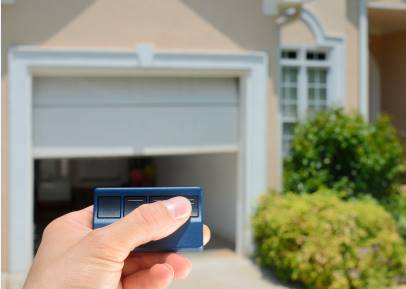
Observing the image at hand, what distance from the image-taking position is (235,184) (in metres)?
8.50

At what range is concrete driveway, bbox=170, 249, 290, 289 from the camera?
6.93m

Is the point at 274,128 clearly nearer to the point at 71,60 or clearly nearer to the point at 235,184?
Answer: the point at 235,184

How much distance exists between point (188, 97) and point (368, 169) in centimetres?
275

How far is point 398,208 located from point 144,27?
173 inches

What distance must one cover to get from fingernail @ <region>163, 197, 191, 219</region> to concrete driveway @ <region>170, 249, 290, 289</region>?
5.32 m

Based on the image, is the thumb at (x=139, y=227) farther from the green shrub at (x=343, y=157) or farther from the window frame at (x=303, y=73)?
the window frame at (x=303, y=73)

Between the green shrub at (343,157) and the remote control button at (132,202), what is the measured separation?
21.1 ft

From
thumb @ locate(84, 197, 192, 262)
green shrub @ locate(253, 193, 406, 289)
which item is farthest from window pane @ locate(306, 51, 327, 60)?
thumb @ locate(84, 197, 192, 262)

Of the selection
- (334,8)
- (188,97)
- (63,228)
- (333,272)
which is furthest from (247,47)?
(63,228)

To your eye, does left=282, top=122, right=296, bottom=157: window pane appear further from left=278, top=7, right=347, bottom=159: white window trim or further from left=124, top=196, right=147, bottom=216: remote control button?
left=124, top=196, right=147, bottom=216: remote control button

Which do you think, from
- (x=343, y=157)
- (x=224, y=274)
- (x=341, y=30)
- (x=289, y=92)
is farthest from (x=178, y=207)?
(x=341, y=30)

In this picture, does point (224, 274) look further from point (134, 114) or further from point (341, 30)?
point (341, 30)

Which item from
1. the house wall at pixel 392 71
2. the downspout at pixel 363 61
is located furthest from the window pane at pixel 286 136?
the house wall at pixel 392 71

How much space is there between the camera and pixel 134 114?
7637mm
